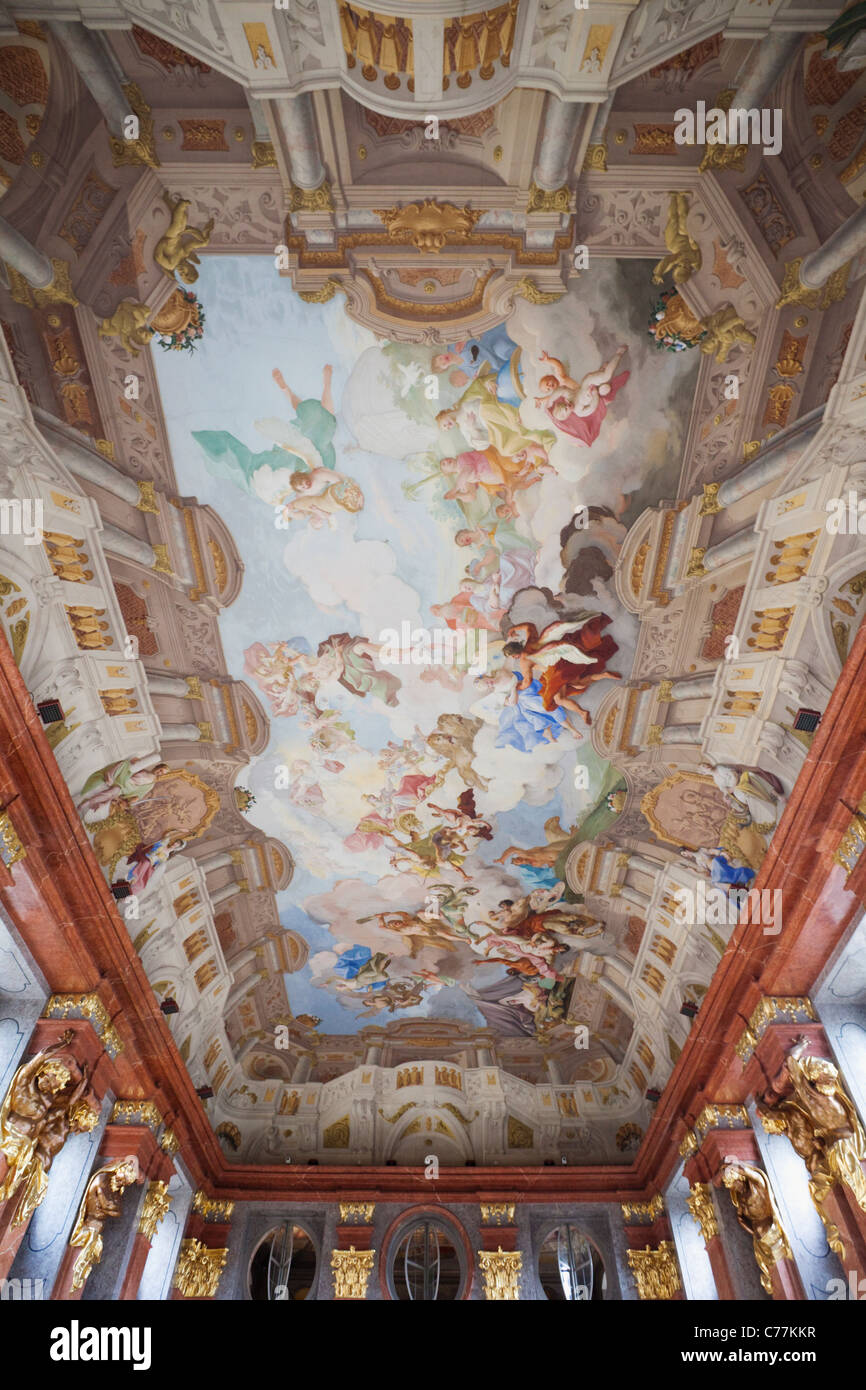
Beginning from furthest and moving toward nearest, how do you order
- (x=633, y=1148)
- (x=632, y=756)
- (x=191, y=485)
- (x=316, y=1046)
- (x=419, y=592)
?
(x=316, y=1046) → (x=633, y=1148) → (x=632, y=756) → (x=419, y=592) → (x=191, y=485)

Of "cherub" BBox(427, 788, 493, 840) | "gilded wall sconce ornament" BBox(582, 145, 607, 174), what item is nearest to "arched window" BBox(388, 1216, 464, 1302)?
"cherub" BBox(427, 788, 493, 840)

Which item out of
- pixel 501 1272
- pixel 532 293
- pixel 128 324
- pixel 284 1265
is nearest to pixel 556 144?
pixel 532 293

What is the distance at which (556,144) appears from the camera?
280 inches

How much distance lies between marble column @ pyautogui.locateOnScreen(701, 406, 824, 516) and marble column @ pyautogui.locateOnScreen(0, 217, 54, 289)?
23.0 ft

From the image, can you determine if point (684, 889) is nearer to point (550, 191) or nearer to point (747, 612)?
point (747, 612)

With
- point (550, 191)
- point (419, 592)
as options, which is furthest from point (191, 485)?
point (550, 191)

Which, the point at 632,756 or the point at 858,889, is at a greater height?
the point at 632,756

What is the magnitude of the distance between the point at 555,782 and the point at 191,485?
6.95m

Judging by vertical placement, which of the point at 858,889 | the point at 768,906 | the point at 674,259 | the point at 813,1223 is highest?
the point at 674,259

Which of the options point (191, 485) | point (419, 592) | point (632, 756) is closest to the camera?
point (191, 485)

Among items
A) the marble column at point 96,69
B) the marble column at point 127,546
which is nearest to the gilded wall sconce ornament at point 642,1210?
the marble column at point 127,546

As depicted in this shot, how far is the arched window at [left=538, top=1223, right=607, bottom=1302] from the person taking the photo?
1567 cm

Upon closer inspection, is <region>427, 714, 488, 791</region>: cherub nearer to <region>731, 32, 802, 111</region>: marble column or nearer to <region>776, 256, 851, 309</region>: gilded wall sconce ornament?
<region>776, 256, 851, 309</region>: gilded wall sconce ornament

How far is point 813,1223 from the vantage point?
431 inches
